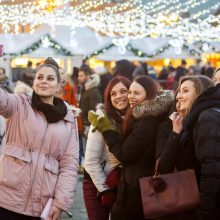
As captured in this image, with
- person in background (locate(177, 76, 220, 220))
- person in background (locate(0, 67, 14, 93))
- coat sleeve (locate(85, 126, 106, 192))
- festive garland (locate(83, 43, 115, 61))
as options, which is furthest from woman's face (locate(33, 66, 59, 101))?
festive garland (locate(83, 43, 115, 61))

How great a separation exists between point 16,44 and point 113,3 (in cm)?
983

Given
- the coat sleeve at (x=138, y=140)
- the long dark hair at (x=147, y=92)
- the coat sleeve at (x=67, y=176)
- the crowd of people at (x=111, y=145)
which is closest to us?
the crowd of people at (x=111, y=145)

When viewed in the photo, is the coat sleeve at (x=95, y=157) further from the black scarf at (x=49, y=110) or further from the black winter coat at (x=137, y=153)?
the black scarf at (x=49, y=110)

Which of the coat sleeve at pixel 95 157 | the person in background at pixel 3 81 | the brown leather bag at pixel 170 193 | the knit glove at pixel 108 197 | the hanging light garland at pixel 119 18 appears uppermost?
the hanging light garland at pixel 119 18

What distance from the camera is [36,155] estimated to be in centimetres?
470

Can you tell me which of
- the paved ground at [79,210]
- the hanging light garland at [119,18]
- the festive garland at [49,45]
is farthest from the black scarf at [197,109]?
the hanging light garland at [119,18]

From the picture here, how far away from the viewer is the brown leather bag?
456cm

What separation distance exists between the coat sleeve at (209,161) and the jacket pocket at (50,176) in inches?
43.2

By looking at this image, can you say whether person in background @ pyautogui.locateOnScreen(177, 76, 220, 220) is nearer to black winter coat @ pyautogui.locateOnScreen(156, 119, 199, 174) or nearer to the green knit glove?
black winter coat @ pyautogui.locateOnScreen(156, 119, 199, 174)

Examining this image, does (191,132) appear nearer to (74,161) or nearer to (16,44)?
(74,161)

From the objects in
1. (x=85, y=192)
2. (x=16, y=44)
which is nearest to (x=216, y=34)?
(x=16, y=44)

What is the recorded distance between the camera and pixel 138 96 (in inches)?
218

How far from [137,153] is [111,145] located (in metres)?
0.34

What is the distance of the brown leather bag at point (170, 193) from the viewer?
A: 15.0ft
